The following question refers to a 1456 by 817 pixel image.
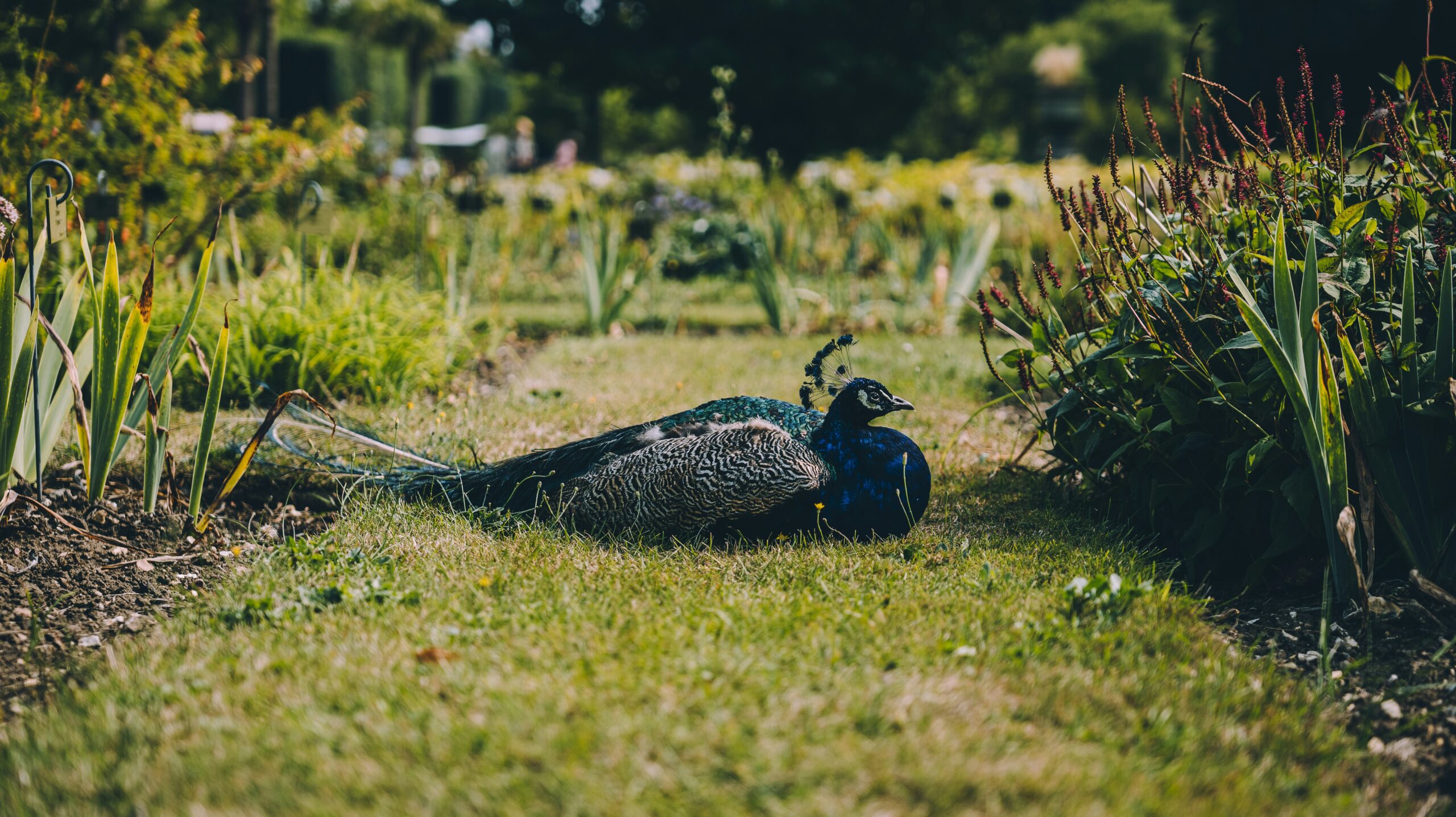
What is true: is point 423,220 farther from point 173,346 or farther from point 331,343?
point 173,346

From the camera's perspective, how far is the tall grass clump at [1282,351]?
2.40 meters

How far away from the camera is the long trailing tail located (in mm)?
3084

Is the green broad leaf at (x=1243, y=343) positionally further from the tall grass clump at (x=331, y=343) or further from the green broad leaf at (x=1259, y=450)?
the tall grass clump at (x=331, y=343)

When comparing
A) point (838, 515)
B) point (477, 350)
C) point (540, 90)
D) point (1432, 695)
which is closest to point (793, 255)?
point (477, 350)

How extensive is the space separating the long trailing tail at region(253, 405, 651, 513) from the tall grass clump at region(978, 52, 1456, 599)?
49.1 inches

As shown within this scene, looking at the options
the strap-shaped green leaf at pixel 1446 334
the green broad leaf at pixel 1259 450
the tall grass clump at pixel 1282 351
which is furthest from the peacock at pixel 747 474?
the strap-shaped green leaf at pixel 1446 334

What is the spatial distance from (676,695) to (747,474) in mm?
959

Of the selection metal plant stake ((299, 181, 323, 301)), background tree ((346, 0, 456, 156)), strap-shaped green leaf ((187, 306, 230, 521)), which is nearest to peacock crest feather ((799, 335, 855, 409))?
strap-shaped green leaf ((187, 306, 230, 521))

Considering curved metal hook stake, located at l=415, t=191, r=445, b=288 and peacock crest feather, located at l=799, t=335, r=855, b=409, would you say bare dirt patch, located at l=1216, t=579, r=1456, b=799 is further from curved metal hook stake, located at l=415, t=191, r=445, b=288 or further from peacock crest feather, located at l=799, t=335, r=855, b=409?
curved metal hook stake, located at l=415, t=191, r=445, b=288

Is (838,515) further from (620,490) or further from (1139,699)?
(1139,699)

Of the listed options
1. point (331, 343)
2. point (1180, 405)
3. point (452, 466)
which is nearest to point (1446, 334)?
point (1180, 405)

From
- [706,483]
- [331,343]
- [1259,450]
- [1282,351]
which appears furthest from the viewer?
[331,343]

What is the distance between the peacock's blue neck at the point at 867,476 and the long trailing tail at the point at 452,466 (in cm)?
57

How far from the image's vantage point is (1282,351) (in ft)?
7.35
